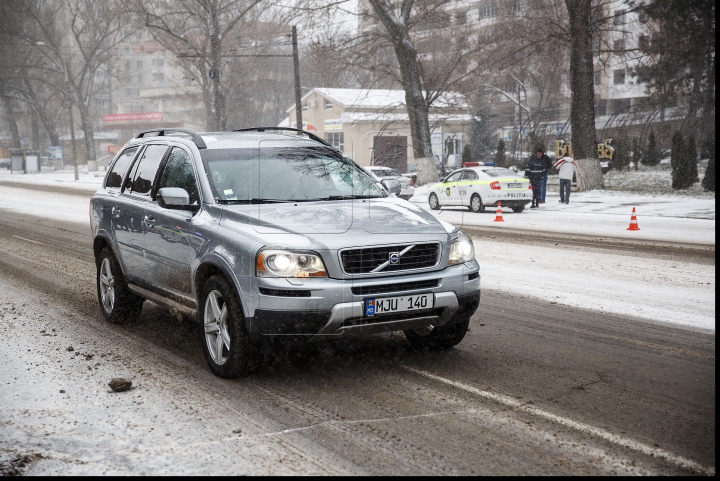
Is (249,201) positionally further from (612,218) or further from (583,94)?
(583,94)

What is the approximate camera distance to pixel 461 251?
614 centimetres

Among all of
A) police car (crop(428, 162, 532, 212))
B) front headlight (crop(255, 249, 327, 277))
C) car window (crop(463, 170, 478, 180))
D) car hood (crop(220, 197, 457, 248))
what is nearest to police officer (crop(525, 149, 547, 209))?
police car (crop(428, 162, 532, 212))

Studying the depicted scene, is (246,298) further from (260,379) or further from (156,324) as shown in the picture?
(156,324)

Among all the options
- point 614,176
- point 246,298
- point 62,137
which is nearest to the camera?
point 246,298

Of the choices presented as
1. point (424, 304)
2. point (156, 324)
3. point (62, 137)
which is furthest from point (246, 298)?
point (62, 137)

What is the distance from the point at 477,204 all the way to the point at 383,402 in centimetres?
1935

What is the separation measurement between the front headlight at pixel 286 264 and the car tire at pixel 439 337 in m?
1.43

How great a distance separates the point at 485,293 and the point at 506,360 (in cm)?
330

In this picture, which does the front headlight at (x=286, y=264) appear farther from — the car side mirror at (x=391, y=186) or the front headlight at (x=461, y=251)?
the car side mirror at (x=391, y=186)

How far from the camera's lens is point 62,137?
373 ft

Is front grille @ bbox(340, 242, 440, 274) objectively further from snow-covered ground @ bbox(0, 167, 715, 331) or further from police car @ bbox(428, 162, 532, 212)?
police car @ bbox(428, 162, 532, 212)

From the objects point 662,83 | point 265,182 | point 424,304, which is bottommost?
point 424,304

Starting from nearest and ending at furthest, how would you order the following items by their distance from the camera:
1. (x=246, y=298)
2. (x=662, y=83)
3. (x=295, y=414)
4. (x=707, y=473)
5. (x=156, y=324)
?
(x=707, y=473) → (x=295, y=414) → (x=246, y=298) → (x=156, y=324) → (x=662, y=83)

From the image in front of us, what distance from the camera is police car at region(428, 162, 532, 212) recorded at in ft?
76.8
